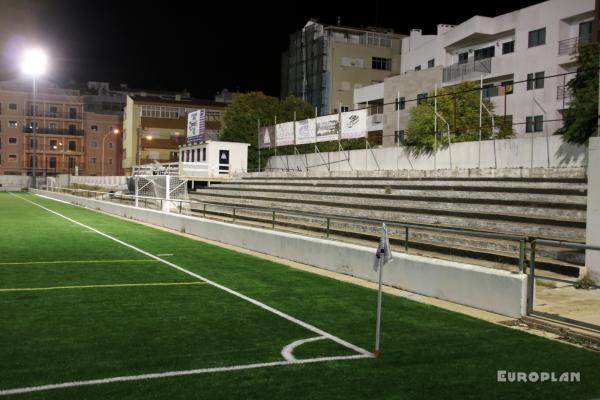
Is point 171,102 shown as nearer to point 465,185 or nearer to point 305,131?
point 305,131

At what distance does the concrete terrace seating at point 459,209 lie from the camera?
12859 millimetres

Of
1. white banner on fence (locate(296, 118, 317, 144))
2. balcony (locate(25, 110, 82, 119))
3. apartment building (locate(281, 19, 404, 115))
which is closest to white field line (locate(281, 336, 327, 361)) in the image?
white banner on fence (locate(296, 118, 317, 144))

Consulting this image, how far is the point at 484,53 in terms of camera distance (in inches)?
1661

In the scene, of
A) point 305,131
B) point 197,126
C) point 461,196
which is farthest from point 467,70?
point 461,196

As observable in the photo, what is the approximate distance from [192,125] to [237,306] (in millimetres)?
41759

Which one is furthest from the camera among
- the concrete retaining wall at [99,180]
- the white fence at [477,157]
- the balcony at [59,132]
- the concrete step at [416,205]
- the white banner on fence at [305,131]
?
the balcony at [59,132]

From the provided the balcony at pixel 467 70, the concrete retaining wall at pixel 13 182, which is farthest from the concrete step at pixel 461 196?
the concrete retaining wall at pixel 13 182

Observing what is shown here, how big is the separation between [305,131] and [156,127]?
4842 cm

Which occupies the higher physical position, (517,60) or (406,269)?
(517,60)

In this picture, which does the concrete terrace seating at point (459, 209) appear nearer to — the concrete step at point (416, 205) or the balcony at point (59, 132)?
the concrete step at point (416, 205)

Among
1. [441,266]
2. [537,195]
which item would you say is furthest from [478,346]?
[537,195]

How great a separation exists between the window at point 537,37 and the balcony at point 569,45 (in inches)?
55.4

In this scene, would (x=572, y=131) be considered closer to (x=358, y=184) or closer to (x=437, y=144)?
(x=437, y=144)

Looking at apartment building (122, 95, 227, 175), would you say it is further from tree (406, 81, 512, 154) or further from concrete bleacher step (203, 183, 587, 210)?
concrete bleacher step (203, 183, 587, 210)
